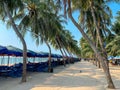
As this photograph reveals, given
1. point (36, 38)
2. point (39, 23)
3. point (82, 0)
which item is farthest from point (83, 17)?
point (82, 0)

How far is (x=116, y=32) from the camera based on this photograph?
3691 cm

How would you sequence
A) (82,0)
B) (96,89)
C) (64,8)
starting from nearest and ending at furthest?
(96,89)
(64,8)
(82,0)

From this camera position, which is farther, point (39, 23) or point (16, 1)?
point (39, 23)

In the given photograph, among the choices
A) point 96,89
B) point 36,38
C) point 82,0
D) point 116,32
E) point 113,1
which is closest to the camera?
point 96,89

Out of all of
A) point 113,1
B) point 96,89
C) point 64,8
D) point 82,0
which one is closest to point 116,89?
point 96,89

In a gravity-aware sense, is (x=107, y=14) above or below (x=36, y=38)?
above

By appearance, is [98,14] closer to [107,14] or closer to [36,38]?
[107,14]

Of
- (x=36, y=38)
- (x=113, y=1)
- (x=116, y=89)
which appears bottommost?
(x=116, y=89)

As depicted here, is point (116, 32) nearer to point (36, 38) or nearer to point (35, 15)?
point (36, 38)

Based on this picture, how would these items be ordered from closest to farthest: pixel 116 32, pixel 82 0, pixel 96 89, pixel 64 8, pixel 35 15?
1. pixel 96 89
2. pixel 64 8
3. pixel 82 0
4. pixel 35 15
5. pixel 116 32

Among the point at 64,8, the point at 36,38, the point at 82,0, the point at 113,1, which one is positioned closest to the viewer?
the point at 64,8

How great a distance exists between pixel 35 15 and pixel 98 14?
7.00 m

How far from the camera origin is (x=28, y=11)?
25.3 meters

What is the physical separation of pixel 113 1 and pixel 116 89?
8.97 metres
